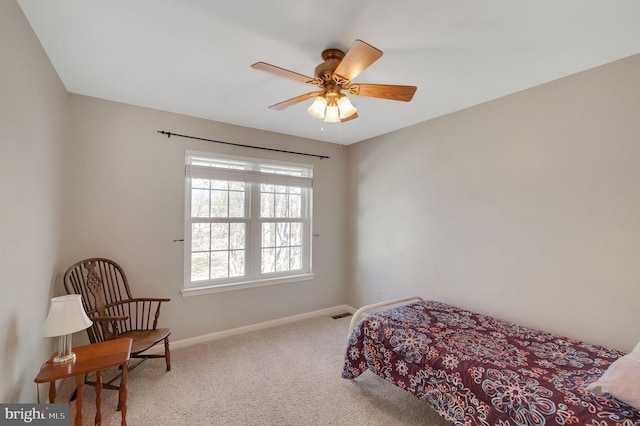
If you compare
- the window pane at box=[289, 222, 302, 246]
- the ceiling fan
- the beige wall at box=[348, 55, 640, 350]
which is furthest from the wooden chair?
the beige wall at box=[348, 55, 640, 350]

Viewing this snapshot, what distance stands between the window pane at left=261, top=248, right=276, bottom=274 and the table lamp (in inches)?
81.8

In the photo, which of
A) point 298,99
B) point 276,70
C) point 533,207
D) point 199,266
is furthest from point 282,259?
point 533,207

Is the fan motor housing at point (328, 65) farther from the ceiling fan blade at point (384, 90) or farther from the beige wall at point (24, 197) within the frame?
the beige wall at point (24, 197)

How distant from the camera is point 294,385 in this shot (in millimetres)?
2434

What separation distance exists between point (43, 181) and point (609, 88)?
404 cm

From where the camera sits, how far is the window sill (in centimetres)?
318

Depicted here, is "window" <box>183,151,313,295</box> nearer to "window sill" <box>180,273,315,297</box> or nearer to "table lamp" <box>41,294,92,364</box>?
"window sill" <box>180,273,315,297</box>

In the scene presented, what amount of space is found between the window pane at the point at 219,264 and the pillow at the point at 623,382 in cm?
321

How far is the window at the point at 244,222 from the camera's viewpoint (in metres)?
3.28

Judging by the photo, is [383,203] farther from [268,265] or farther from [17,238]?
[17,238]

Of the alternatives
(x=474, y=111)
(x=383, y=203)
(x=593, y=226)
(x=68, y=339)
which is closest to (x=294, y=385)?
(x=68, y=339)

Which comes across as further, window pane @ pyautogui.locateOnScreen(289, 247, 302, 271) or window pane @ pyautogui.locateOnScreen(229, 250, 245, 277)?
window pane @ pyautogui.locateOnScreen(289, 247, 302, 271)

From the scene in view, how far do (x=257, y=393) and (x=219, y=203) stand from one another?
2.04m

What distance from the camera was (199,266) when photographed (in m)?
3.30
